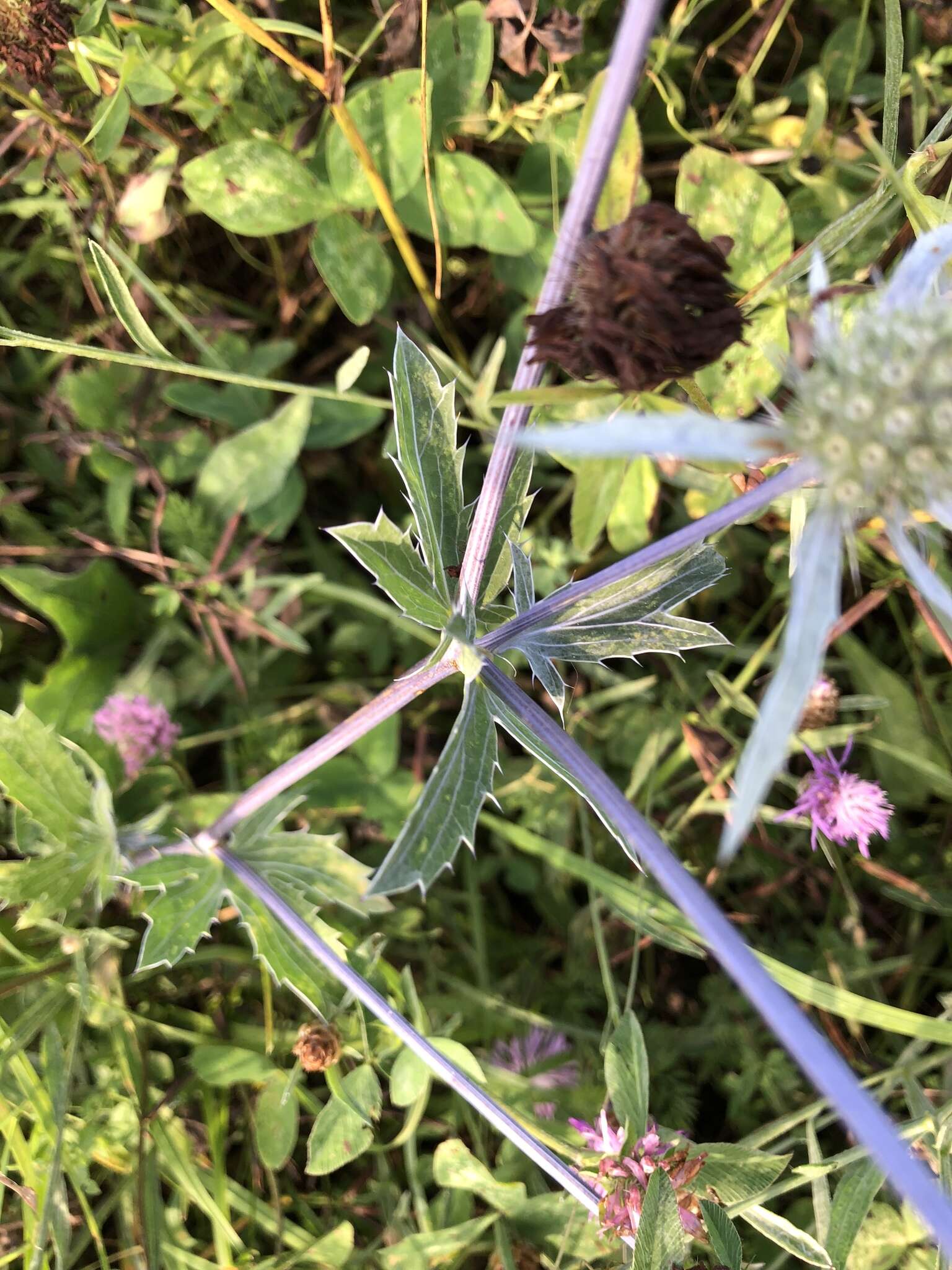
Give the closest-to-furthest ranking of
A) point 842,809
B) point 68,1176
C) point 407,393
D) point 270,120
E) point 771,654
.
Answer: point 407,393
point 842,809
point 68,1176
point 270,120
point 771,654

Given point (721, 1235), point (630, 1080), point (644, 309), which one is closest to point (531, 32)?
point (644, 309)

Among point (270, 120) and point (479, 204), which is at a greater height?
point (270, 120)

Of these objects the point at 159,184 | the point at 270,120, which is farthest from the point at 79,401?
the point at 270,120

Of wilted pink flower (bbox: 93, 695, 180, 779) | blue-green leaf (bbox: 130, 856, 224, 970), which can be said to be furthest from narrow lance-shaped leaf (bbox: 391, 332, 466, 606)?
wilted pink flower (bbox: 93, 695, 180, 779)

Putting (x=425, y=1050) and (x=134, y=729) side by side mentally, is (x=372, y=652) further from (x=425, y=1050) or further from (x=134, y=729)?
(x=425, y=1050)

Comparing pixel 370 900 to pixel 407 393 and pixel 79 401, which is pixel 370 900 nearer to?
pixel 407 393

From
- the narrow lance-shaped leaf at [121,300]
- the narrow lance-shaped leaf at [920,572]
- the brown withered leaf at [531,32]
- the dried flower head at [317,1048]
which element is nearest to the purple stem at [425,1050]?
the dried flower head at [317,1048]
